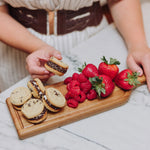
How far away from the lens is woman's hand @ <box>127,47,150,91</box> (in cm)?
74

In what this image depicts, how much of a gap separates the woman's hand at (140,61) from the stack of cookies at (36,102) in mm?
330

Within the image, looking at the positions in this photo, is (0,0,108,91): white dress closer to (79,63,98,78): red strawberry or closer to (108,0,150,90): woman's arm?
(108,0,150,90): woman's arm

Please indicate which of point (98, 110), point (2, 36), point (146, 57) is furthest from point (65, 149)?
point (2, 36)

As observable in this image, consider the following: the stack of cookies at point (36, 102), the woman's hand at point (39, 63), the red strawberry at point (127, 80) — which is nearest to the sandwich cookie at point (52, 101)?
the stack of cookies at point (36, 102)

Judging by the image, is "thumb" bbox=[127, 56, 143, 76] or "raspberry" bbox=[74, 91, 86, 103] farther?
"thumb" bbox=[127, 56, 143, 76]

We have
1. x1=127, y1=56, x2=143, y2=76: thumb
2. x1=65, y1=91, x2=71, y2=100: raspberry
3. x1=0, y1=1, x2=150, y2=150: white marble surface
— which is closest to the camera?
x1=0, y1=1, x2=150, y2=150: white marble surface

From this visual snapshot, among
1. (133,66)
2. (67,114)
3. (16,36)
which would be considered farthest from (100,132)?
(16,36)

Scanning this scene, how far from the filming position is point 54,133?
1.91ft

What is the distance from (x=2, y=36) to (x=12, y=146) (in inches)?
19.5

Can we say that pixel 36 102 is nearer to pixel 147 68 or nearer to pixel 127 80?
pixel 127 80

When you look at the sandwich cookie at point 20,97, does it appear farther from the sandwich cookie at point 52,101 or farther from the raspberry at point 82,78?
the raspberry at point 82,78

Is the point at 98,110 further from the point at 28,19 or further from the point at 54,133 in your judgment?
the point at 28,19

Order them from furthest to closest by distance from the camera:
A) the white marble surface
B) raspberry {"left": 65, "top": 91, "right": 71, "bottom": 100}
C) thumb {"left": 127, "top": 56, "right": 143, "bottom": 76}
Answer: thumb {"left": 127, "top": 56, "right": 143, "bottom": 76} < raspberry {"left": 65, "top": 91, "right": 71, "bottom": 100} < the white marble surface

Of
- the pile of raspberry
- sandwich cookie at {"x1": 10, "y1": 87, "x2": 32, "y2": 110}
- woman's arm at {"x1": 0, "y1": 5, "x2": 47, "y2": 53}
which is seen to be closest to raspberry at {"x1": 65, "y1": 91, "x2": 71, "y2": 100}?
the pile of raspberry
